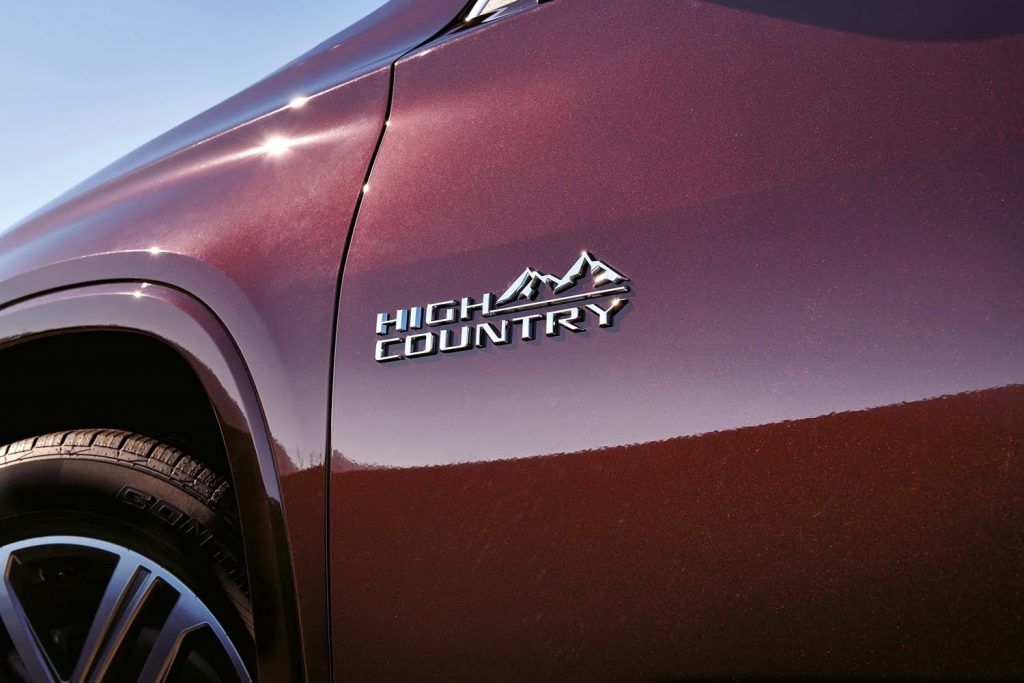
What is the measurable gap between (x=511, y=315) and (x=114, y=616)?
30.6 inches

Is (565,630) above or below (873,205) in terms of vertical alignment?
below

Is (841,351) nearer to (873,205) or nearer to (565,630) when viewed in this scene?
(873,205)

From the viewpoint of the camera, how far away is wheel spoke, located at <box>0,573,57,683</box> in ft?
4.45

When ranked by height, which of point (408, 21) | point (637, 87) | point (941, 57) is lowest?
point (941, 57)

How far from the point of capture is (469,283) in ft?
3.60

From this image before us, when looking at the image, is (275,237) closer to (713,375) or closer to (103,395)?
(103,395)

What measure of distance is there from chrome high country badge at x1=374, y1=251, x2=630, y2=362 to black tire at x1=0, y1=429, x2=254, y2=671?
1.41 ft

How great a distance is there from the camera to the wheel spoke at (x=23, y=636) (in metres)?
1.36

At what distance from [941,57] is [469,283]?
22.6 inches

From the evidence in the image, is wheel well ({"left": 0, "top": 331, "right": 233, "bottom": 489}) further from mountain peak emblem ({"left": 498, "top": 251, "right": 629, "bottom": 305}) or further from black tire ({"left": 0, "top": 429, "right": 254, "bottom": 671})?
mountain peak emblem ({"left": 498, "top": 251, "right": 629, "bottom": 305})

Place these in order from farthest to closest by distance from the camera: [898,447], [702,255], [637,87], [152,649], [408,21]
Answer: [408,21]
[152,649]
[637,87]
[702,255]
[898,447]

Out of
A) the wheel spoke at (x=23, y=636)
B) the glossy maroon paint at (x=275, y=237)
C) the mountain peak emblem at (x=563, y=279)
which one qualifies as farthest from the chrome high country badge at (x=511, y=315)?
the wheel spoke at (x=23, y=636)

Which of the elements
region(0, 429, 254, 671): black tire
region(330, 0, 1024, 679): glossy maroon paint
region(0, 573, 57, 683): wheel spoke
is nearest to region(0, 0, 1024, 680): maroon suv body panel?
region(330, 0, 1024, 679): glossy maroon paint

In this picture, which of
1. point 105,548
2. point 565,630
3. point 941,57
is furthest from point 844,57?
point 105,548
